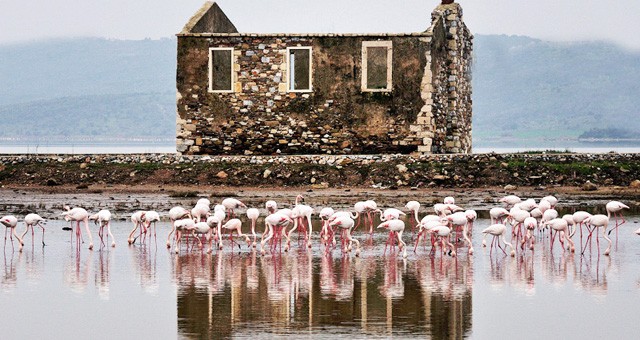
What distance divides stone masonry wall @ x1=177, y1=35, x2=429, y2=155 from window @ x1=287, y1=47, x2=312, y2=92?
0.59 ft

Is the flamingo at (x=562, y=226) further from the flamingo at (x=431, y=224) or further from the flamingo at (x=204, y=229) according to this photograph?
the flamingo at (x=204, y=229)

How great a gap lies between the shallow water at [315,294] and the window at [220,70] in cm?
1880

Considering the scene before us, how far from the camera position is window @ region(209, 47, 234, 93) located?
40594 mm

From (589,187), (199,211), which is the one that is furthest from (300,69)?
(199,211)

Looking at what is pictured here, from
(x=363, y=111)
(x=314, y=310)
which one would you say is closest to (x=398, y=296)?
(x=314, y=310)

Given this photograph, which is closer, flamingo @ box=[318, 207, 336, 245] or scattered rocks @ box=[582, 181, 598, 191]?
flamingo @ box=[318, 207, 336, 245]

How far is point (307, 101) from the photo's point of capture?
40.4 meters

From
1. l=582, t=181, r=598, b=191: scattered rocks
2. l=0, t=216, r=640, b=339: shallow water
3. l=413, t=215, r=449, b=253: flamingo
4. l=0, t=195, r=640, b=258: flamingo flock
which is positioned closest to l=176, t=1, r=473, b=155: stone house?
l=582, t=181, r=598, b=191: scattered rocks

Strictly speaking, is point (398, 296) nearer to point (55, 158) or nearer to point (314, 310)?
point (314, 310)

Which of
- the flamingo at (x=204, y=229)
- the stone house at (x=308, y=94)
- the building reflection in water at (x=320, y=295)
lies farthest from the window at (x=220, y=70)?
the building reflection in water at (x=320, y=295)

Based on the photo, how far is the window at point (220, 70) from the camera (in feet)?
133

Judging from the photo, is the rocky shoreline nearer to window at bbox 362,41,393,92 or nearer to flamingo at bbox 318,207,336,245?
window at bbox 362,41,393,92

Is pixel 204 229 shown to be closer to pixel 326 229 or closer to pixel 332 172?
pixel 326 229

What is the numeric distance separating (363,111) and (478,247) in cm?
1830
